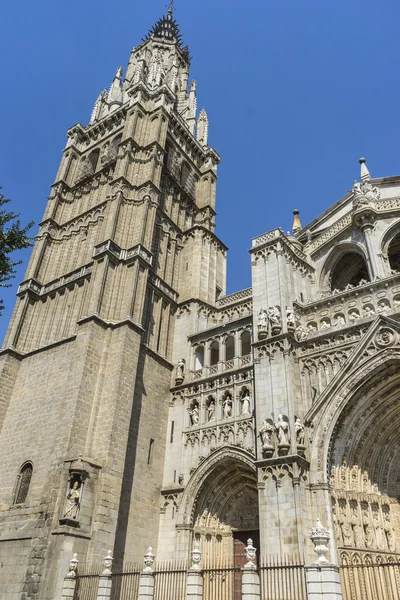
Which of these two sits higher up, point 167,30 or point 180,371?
point 167,30

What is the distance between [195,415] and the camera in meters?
21.2

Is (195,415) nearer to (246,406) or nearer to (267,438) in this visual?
(246,406)

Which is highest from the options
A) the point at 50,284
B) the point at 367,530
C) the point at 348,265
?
the point at 50,284

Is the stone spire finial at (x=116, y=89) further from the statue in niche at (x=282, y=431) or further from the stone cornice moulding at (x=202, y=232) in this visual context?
the statue in niche at (x=282, y=431)

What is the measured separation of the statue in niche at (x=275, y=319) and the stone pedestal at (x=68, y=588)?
435 inches

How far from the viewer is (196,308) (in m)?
25.3

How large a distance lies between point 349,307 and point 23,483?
15.0 metres

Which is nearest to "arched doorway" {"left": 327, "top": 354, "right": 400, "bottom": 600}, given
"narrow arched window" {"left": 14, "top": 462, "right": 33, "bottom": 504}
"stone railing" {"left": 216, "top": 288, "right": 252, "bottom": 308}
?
"stone railing" {"left": 216, "top": 288, "right": 252, "bottom": 308}

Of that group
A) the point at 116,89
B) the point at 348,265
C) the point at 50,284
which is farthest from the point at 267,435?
the point at 116,89

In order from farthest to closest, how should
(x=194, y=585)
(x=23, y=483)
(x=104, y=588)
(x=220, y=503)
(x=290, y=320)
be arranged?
1. (x=220, y=503)
2. (x=23, y=483)
3. (x=290, y=320)
4. (x=104, y=588)
5. (x=194, y=585)

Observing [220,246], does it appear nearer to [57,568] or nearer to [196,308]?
[196,308]

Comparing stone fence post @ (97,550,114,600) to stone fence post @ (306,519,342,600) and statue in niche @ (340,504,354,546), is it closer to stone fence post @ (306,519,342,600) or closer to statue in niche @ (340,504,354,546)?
stone fence post @ (306,519,342,600)

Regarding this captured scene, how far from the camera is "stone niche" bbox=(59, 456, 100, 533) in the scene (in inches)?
618

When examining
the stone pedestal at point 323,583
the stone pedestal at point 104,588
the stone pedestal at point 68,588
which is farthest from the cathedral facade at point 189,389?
the stone pedestal at point 323,583
